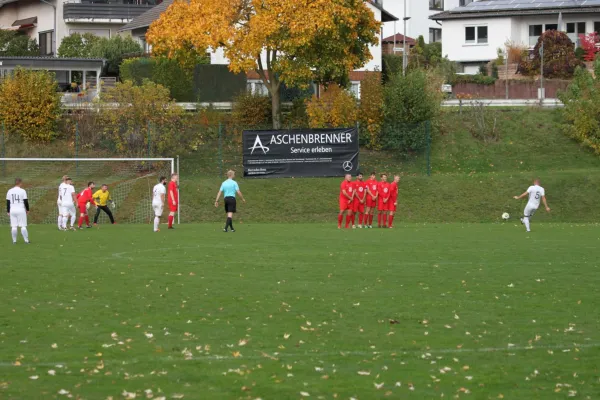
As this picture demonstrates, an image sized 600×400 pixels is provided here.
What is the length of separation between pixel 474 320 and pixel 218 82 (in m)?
41.7

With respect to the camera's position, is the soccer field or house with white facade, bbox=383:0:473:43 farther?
house with white facade, bbox=383:0:473:43

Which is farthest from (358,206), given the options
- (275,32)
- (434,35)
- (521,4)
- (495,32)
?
(434,35)

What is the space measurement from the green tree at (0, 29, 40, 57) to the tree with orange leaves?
25.3m

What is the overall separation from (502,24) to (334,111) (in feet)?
102

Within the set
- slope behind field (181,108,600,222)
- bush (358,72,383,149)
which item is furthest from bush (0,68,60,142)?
bush (358,72,383,149)

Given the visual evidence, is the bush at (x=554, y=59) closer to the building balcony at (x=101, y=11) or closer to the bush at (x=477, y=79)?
the bush at (x=477, y=79)

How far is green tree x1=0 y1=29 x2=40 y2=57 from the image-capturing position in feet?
218

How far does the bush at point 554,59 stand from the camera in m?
63.3

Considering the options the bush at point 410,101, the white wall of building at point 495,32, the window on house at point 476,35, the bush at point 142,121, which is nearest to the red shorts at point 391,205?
the bush at point 410,101

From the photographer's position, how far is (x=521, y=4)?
239ft

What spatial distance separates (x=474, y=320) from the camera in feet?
42.0

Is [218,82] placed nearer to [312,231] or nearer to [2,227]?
[2,227]

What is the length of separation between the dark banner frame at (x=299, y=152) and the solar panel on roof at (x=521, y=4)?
36555 millimetres

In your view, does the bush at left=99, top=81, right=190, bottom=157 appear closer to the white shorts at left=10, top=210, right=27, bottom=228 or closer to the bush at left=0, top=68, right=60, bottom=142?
the bush at left=0, top=68, right=60, bottom=142
